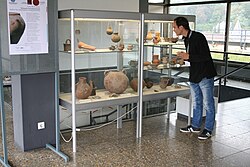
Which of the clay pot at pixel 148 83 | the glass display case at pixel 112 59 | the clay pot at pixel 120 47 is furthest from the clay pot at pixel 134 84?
the clay pot at pixel 120 47

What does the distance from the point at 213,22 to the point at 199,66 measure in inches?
244

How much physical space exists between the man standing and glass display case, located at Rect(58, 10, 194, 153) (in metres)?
0.35

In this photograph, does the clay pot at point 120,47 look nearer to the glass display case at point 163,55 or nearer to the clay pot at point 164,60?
the glass display case at point 163,55

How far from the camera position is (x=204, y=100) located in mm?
4352

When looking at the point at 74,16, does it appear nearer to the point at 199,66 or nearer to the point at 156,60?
the point at 156,60

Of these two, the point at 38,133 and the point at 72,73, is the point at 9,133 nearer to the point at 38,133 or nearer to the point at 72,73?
the point at 38,133

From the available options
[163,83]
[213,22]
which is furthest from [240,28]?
[163,83]

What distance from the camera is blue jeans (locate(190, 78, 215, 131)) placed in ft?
14.1

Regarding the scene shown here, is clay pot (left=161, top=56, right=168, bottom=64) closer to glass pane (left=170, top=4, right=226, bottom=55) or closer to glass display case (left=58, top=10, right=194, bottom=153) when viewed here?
glass display case (left=58, top=10, right=194, bottom=153)

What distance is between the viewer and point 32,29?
342cm

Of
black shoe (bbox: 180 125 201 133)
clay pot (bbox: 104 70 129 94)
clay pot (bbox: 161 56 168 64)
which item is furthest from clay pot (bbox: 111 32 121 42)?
black shoe (bbox: 180 125 201 133)

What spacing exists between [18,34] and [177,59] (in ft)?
7.96

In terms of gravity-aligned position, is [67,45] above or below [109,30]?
below

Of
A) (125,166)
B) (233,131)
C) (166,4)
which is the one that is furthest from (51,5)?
(166,4)
